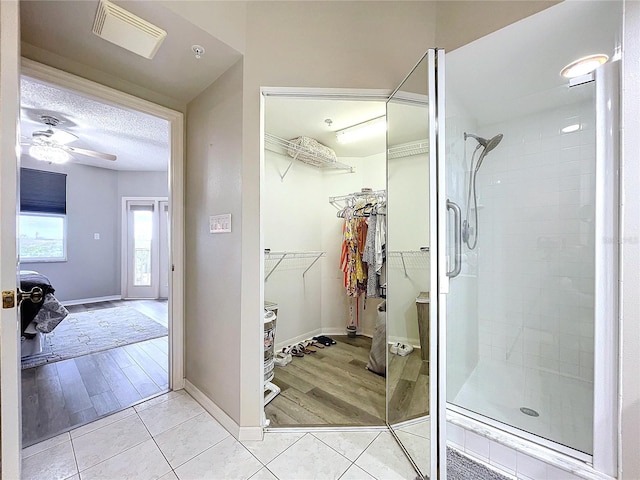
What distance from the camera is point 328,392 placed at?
2045mm

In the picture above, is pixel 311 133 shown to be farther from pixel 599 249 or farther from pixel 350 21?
pixel 599 249

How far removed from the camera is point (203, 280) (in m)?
1.92

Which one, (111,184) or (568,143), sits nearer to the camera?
(568,143)

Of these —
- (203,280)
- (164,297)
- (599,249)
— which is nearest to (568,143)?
(599,249)

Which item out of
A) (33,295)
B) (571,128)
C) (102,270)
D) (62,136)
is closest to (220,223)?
(33,295)

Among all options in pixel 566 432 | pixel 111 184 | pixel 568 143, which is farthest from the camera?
pixel 111 184

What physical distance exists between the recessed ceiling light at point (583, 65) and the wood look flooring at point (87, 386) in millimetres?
3457

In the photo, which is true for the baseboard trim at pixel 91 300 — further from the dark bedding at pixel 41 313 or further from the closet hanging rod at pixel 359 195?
the closet hanging rod at pixel 359 195

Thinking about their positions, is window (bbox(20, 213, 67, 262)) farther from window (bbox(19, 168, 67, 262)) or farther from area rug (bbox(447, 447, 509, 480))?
area rug (bbox(447, 447, 509, 480))

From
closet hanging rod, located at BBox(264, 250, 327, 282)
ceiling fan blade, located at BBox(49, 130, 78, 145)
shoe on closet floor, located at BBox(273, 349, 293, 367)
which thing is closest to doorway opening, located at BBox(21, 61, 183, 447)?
ceiling fan blade, located at BBox(49, 130, 78, 145)

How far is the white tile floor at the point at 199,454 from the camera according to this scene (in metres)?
1.33

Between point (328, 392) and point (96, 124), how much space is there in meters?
4.02

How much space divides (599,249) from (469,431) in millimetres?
1144

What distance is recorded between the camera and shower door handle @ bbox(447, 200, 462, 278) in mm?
1826
